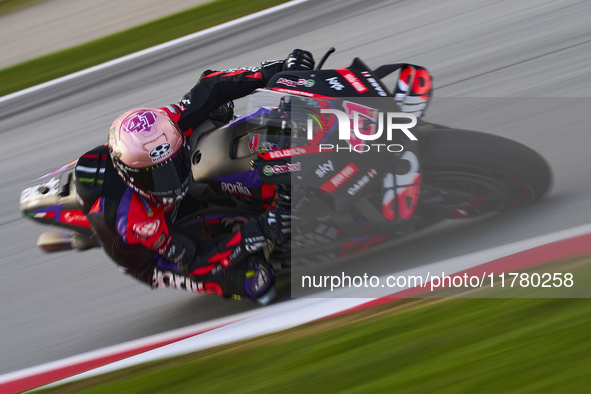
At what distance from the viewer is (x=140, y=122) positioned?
2.96 metres

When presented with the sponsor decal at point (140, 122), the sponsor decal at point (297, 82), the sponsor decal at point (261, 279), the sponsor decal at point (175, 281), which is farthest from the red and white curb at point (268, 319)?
the sponsor decal at point (140, 122)

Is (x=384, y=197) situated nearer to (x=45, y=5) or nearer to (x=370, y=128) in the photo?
(x=370, y=128)

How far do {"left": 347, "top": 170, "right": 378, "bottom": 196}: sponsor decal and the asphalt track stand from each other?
75 centimetres

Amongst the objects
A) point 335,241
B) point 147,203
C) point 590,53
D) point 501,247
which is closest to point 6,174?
point 147,203

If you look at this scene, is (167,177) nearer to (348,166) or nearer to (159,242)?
(159,242)

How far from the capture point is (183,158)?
2.98m

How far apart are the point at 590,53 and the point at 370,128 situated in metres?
2.69

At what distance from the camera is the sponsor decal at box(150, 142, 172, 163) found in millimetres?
2881

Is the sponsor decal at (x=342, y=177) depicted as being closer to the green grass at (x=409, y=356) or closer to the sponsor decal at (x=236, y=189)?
the sponsor decal at (x=236, y=189)

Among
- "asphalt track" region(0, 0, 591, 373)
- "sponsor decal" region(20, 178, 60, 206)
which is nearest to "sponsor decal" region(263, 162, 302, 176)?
"asphalt track" region(0, 0, 591, 373)

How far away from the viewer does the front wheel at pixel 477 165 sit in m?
2.92

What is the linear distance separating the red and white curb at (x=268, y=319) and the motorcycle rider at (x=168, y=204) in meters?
0.20

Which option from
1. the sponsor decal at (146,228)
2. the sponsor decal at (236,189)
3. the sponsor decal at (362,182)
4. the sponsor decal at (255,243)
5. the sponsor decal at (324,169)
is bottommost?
the sponsor decal at (255,243)

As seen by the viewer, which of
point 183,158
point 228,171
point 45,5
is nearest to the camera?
point 183,158
